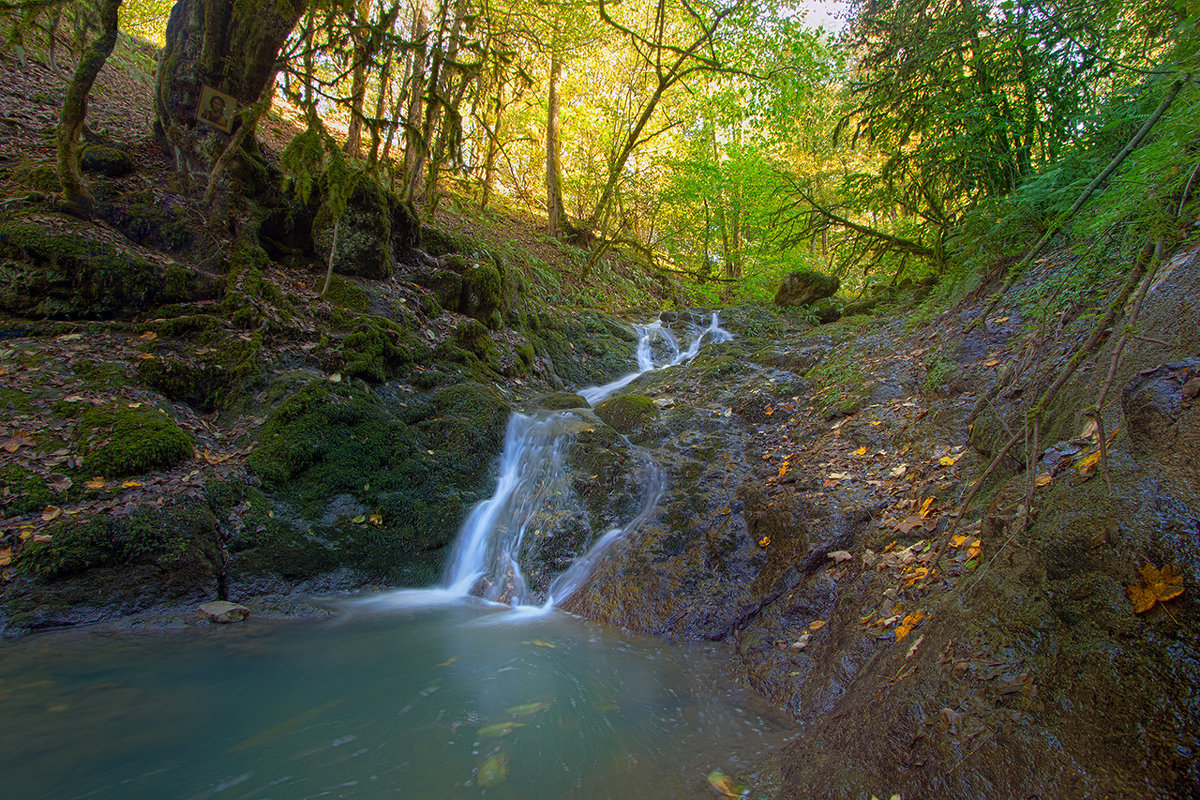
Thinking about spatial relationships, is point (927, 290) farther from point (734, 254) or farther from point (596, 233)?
point (596, 233)

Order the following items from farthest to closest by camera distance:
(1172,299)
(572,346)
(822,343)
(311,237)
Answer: (572,346) < (822,343) < (311,237) < (1172,299)

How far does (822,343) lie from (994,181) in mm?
3441

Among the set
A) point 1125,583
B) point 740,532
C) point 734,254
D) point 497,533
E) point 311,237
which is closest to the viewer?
point 1125,583

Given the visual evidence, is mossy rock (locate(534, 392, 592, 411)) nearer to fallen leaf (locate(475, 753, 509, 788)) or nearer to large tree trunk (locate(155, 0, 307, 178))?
fallen leaf (locate(475, 753, 509, 788))

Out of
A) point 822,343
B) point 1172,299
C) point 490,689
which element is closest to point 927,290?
point 822,343

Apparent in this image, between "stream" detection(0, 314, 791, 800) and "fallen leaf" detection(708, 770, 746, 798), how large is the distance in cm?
5

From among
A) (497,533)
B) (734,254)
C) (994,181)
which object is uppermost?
(734,254)

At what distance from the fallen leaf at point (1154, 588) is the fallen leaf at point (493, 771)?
2777 millimetres

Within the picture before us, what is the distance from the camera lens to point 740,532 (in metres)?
4.79

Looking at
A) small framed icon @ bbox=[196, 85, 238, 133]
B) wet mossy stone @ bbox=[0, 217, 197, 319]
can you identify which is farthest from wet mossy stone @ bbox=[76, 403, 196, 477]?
small framed icon @ bbox=[196, 85, 238, 133]

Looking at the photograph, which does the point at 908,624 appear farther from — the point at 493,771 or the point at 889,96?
the point at 889,96

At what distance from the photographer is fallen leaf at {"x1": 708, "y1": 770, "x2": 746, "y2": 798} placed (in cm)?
239

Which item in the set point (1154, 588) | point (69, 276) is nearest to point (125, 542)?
point (69, 276)

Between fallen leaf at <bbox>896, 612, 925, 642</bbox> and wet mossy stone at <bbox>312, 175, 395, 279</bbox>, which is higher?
wet mossy stone at <bbox>312, 175, 395, 279</bbox>
